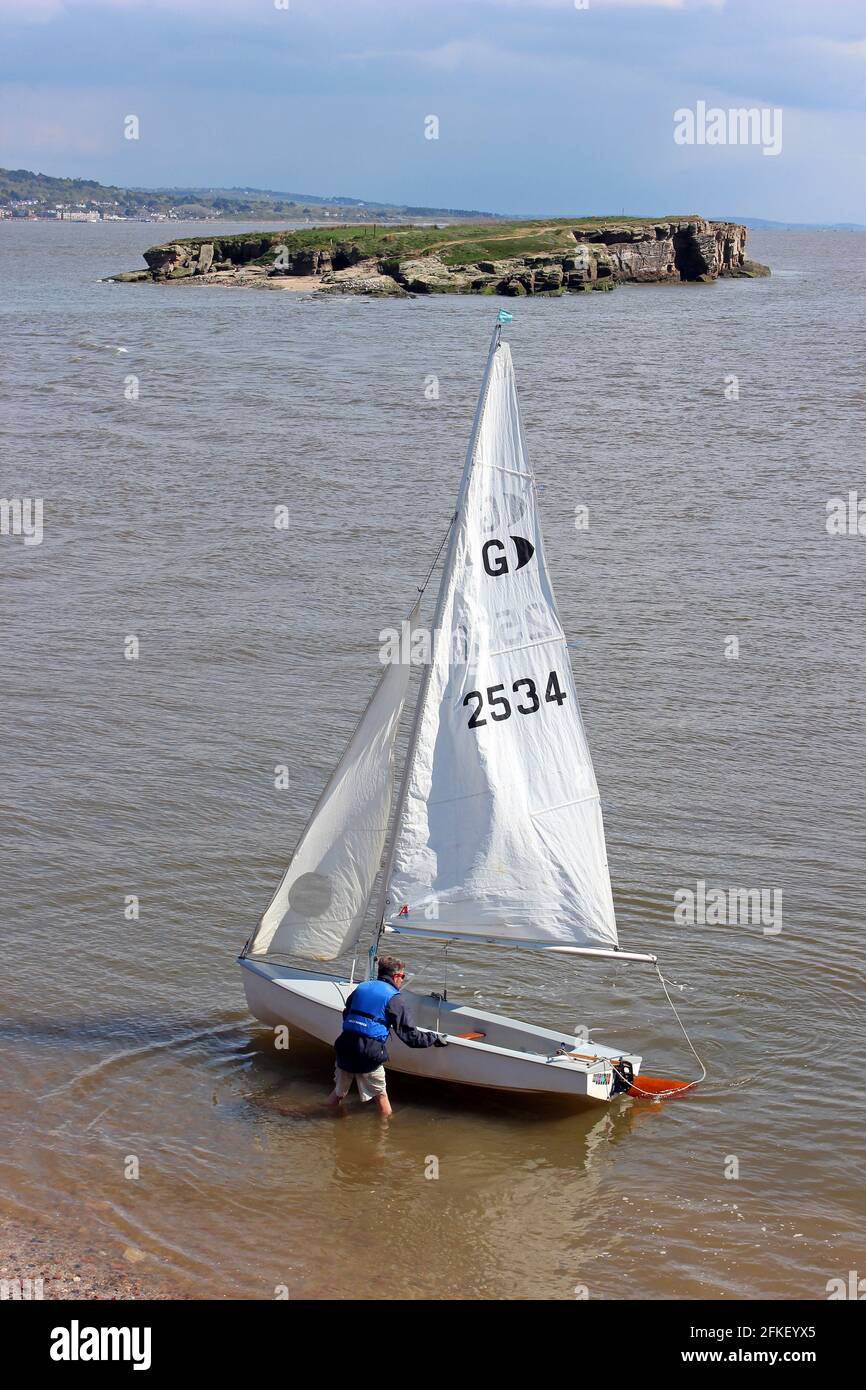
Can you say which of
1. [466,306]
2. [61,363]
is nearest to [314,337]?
[61,363]

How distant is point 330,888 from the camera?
542 inches

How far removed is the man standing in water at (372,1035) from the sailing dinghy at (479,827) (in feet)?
1.23

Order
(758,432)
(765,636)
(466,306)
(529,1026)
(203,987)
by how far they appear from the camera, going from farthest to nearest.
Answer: (466,306), (758,432), (765,636), (203,987), (529,1026)

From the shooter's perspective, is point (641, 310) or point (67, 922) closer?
point (67, 922)

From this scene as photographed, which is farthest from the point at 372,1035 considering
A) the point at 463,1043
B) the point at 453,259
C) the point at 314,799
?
the point at 453,259

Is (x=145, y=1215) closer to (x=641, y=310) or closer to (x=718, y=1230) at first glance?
(x=718, y=1230)

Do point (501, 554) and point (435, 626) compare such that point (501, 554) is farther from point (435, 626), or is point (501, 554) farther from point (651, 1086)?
point (651, 1086)

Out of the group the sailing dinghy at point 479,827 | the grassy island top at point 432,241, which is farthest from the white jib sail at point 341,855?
the grassy island top at point 432,241

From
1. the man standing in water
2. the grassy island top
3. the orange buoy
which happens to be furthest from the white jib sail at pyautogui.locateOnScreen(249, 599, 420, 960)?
the grassy island top

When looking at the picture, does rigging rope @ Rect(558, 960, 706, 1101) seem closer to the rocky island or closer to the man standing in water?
the man standing in water

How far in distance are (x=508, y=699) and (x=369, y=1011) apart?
3150mm

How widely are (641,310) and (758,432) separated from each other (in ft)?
129

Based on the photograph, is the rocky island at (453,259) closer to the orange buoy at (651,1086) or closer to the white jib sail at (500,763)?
the white jib sail at (500,763)

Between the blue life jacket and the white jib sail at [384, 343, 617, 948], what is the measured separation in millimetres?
896
